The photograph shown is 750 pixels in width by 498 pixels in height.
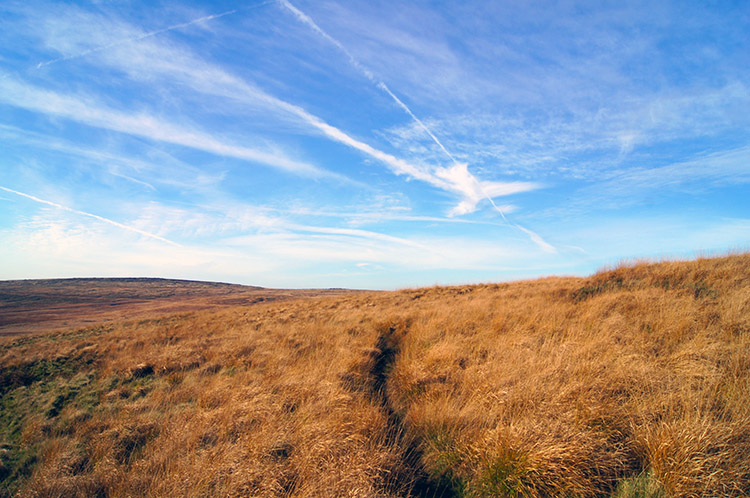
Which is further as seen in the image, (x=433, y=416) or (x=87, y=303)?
(x=87, y=303)

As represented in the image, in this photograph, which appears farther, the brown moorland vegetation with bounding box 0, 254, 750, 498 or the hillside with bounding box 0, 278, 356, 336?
the hillside with bounding box 0, 278, 356, 336

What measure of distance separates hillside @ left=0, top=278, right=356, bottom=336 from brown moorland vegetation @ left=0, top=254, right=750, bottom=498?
26.6 m

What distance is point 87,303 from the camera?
194ft

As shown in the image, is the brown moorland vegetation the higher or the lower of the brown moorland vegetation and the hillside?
the higher

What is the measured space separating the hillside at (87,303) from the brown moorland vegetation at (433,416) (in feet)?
87.3

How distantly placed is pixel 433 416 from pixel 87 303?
76938 mm

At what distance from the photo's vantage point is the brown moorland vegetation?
10.6 ft

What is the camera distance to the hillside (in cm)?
3608

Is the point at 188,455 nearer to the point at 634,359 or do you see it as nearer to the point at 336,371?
the point at 336,371

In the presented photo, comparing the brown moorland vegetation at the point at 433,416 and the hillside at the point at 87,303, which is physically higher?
the brown moorland vegetation at the point at 433,416

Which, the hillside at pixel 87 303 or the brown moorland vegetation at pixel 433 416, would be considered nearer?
the brown moorland vegetation at pixel 433 416

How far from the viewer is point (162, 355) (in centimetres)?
905

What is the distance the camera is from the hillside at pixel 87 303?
3608 cm

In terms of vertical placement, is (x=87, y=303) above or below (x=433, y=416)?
below
